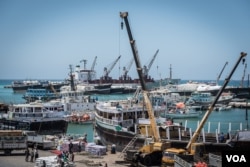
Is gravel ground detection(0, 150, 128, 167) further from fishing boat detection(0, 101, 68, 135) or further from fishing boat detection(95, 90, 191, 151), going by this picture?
fishing boat detection(0, 101, 68, 135)

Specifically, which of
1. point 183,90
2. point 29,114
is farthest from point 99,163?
point 183,90

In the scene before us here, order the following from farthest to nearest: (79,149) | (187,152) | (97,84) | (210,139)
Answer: (97,84)
(79,149)
(210,139)
(187,152)

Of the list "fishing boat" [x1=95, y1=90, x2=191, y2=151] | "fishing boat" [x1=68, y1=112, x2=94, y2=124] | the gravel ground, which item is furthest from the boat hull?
the gravel ground

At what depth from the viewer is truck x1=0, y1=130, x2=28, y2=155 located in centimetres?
3064

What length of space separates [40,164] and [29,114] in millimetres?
21726

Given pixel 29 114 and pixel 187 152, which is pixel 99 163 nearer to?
pixel 187 152

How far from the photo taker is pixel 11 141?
1215 inches

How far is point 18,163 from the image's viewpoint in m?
27.0

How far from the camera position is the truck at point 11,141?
30.6 metres

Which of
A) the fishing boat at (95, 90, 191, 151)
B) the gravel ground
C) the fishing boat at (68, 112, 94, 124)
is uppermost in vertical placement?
the fishing boat at (95, 90, 191, 151)

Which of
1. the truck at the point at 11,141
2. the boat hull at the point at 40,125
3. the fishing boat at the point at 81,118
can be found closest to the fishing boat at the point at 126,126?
the truck at the point at 11,141

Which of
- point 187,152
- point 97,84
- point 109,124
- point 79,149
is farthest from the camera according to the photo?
point 97,84

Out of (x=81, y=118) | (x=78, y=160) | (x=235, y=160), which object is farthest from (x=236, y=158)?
(x=81, y=118)

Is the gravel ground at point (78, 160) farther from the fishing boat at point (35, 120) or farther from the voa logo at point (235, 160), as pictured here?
the fishing boat at point (35, 120)
